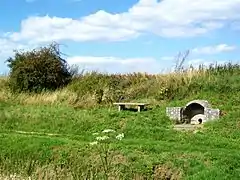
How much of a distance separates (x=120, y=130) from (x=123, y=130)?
0.11m

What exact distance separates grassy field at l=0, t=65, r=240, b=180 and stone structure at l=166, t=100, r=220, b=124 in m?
0.41

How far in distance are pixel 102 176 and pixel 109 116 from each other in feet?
30.2

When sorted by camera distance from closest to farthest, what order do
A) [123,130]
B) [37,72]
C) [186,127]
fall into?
[123,130]
[186,127]
[37,72]

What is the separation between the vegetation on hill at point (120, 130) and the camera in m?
14.1

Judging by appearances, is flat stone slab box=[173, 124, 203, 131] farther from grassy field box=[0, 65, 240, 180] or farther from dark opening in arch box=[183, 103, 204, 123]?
dark opening in arch box=[183, 103, 204, 123]

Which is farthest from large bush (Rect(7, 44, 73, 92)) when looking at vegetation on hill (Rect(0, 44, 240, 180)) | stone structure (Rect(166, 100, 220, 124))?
stone structure (Rect(166, 100, 220, 124))

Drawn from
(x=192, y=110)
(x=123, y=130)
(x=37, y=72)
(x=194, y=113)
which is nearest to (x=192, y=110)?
(x=192, y=110)

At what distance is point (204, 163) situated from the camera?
1409 centimetres

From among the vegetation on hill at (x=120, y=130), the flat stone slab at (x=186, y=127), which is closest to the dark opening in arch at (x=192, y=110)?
the vegetation on hill at (x=120, y=130)

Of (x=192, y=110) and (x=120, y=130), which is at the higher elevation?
(x=192, y=110)

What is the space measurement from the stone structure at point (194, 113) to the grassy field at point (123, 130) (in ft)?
1.36

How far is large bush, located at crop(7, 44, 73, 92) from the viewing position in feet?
96.4

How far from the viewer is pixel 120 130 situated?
793 inches

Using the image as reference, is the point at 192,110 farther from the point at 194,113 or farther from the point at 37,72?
the point at 37,72
